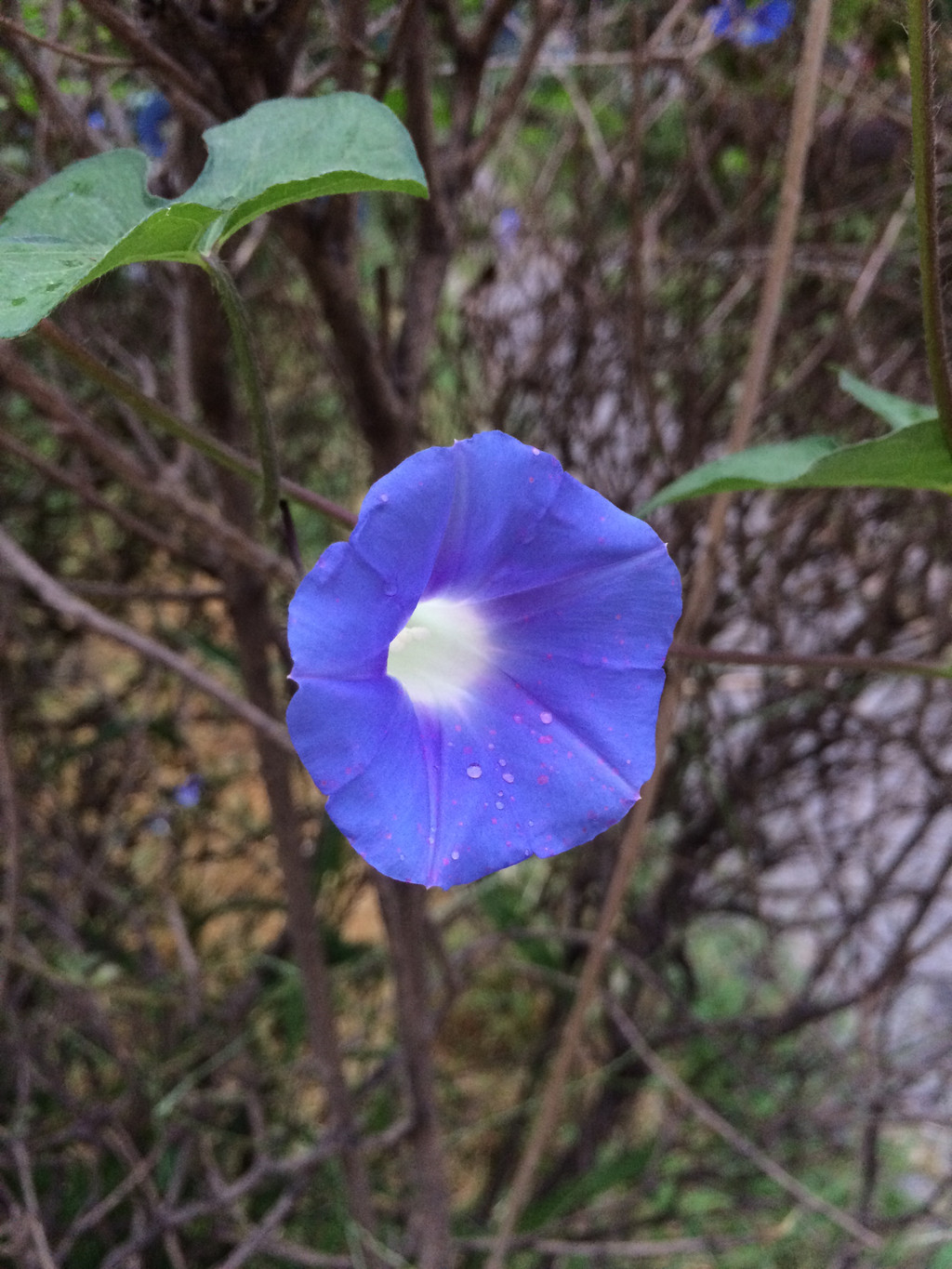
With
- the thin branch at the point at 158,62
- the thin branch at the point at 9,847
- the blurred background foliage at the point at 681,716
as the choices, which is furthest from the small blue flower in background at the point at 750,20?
the thin branch at the point at 9,847

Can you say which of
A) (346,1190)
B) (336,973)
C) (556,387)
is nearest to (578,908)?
(336,973)

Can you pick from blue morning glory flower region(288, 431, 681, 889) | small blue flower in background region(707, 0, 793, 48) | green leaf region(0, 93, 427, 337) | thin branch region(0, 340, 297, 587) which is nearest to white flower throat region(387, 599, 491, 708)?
blue morning glory flower region(288, 431, 681, 889)

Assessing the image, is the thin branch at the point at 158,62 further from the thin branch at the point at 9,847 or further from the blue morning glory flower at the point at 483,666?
the thin branch at the point at 9,847

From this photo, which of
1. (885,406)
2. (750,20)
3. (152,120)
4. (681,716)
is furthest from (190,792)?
(750,20)

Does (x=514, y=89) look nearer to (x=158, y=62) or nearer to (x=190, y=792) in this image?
(x=158, y=62)

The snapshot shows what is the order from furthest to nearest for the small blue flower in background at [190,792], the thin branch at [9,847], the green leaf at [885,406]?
1. the small blue flower in background at [190,792]
2. the thin branch at [9,847]
3. the green leaf at [885,406]

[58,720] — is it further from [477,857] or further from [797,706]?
[477,857]
